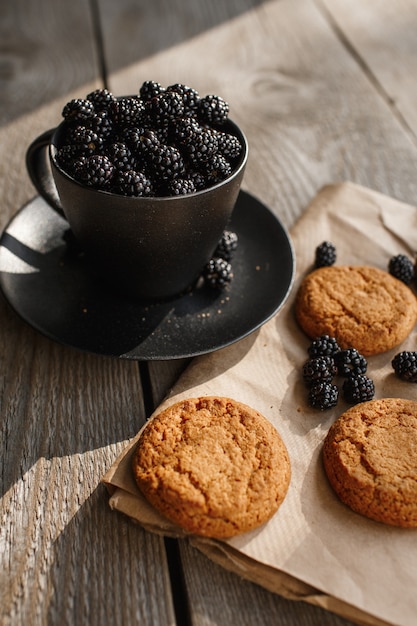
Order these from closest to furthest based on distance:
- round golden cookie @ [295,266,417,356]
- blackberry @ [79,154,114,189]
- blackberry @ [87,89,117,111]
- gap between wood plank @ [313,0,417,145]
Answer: blackberry @ [79,154,114,189] → blackberry @ [87,89,117,111] → round golden cookie @ [295,266,417,356] → gap between wood plank @ [313,0,417,145]

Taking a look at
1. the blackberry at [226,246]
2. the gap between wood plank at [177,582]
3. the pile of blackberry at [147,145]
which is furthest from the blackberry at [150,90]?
the gap between wood plank at [177,582]

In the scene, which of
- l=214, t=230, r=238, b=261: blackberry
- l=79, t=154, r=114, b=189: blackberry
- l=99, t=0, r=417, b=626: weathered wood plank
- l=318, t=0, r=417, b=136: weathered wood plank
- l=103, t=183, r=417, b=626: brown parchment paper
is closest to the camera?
l=103, t=183, r=417, b=626: brown parchment paper

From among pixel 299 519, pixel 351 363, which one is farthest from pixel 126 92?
pixel 299 519

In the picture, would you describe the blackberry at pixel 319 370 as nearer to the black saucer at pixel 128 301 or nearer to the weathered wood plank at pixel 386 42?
the black saucer at pixel 128 301

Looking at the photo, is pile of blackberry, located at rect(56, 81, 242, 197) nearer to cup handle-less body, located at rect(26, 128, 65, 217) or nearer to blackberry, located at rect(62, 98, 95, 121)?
blackberry, located at rect(62, 98, 95, 121)

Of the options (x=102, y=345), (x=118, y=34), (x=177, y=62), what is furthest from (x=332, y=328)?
(x=118, y=34)

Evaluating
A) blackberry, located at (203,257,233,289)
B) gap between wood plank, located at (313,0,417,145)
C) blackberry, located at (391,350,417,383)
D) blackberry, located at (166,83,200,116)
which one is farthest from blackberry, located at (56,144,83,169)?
gap between wood plank, located at (313,0,417,145)
